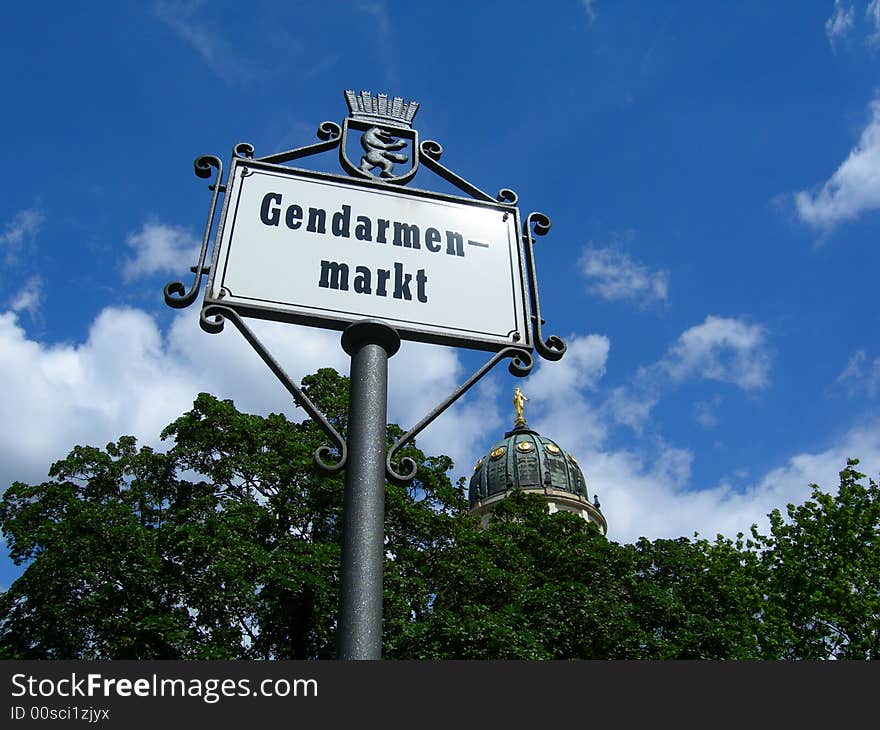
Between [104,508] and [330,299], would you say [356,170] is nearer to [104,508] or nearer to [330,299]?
[330,299]

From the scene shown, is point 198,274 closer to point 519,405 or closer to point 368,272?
point 368,272

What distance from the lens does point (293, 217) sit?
291 cm

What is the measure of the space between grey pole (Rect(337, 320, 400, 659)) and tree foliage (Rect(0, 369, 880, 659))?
9.14 metres

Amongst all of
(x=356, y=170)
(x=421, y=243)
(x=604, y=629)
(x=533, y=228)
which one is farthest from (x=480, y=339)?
(x=604, y=629)

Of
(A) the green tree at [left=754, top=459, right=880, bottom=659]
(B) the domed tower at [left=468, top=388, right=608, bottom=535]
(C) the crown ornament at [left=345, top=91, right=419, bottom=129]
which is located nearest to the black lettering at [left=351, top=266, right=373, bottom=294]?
(C) the crown ornament at [left=345, top=91, right=419, bottom=129]

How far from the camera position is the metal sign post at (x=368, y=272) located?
8.21ft

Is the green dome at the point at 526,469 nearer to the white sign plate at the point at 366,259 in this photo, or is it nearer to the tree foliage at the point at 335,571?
the tree foliage at the point at 335,571

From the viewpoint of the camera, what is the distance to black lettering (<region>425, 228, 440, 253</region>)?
296cm

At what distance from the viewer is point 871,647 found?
19328mm

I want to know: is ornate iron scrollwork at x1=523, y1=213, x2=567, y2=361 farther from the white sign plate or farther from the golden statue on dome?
the golden statue on dome

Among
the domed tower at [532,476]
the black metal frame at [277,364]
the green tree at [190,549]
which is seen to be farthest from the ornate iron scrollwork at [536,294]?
the domed tower at [532,476]

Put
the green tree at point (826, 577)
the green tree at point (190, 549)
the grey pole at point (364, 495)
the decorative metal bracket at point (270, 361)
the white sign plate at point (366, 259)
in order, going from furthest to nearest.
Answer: the green tree at point (826, 577), the green tree at point (190, 549), the white sign plate at point (366, 259), the decorative metal bracket at point (270, 361), the grey pole at point (364, 495)

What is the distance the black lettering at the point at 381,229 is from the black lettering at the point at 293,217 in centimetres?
30

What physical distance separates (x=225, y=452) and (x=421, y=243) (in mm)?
15822
